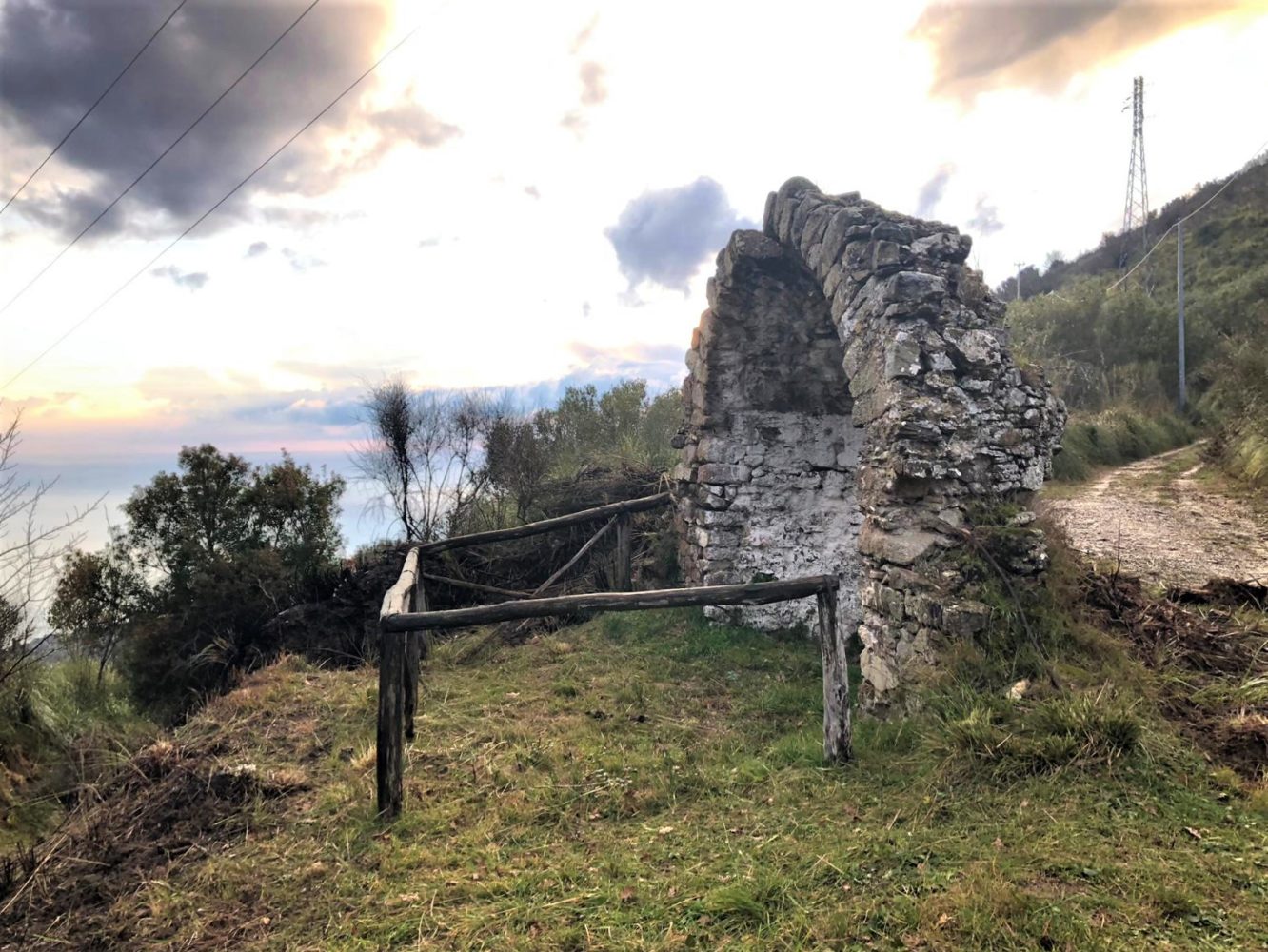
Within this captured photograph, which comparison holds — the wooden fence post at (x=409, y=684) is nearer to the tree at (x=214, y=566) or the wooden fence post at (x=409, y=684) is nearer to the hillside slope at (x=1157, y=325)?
the tree at (x=214, y=566)

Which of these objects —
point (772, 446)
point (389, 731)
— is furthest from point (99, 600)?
point (772, 446)

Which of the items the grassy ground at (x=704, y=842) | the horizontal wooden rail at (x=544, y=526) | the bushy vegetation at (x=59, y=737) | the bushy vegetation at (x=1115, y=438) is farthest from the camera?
the bushy vegetation at (x=1115, y=438)

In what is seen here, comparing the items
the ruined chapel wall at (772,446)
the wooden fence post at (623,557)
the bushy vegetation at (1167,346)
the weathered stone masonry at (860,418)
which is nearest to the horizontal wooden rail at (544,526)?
the wooden fence post at (623,557)

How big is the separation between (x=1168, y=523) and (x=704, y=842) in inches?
364

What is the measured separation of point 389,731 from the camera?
3998 mm

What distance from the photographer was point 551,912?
2.95 meters

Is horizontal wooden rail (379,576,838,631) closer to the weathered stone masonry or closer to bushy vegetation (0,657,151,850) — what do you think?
the weathered stone masonry

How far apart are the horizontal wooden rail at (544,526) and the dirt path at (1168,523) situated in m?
4.78

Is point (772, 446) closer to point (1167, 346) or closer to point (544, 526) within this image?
point (544, 526)

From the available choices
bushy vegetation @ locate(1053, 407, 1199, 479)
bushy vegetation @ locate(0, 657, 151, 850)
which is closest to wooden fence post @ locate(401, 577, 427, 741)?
bushy vegetation @ locate(0, 657, 151, 850)

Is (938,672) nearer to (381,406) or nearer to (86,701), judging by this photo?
(381,406)

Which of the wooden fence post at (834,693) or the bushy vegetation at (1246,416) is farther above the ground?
the bushy vegetation at (1246,416)

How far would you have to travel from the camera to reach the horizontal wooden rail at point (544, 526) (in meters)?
8.08

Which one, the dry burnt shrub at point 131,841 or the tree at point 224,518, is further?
the tree at point 224,518
